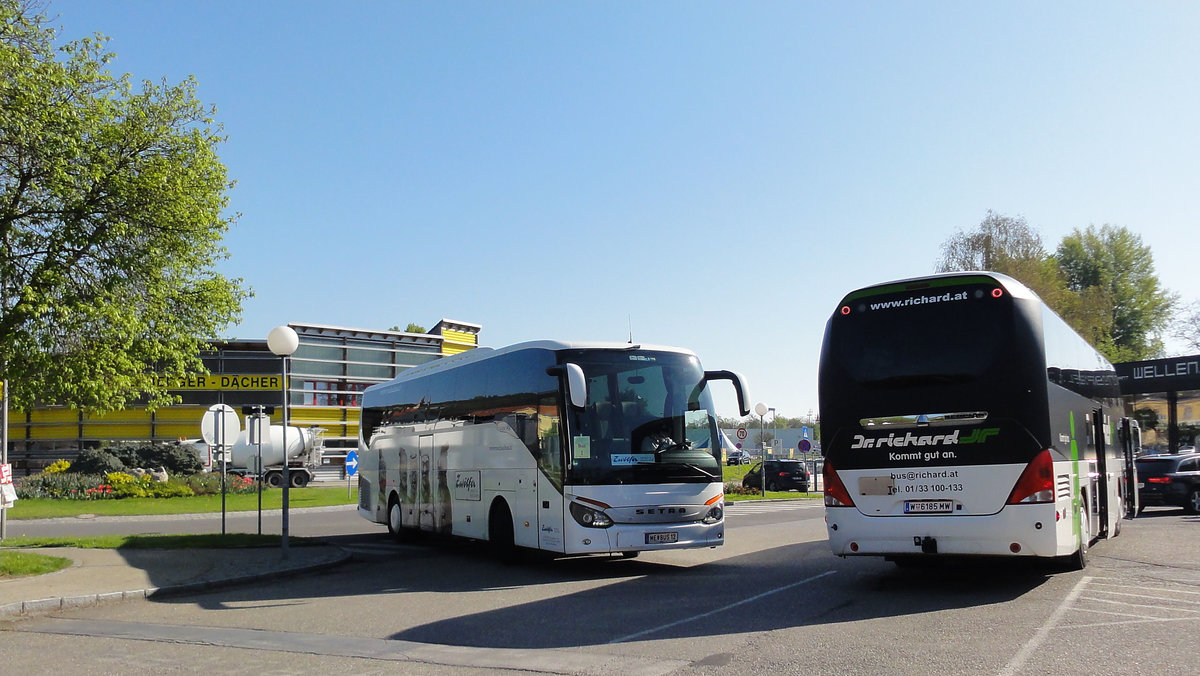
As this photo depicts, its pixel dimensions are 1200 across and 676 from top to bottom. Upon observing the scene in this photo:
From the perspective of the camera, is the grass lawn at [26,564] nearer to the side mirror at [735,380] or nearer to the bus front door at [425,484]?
the bus front door at [425,484]

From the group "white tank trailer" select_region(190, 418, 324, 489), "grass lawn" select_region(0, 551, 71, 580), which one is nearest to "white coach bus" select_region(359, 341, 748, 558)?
"grass lawn" select_region(0, 551, 71, 580)

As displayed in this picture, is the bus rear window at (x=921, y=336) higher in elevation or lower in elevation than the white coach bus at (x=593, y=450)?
higher

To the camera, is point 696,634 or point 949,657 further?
point 696,634

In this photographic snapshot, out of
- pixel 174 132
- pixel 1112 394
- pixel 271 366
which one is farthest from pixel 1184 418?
pixel 174 132

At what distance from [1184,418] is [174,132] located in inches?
2113

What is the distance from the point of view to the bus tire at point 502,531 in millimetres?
14680

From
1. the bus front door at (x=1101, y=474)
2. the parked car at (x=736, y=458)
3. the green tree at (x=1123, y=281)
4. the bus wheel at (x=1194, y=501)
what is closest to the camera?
the bus front door at (x=1101, y=474)

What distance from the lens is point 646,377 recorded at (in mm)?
13680

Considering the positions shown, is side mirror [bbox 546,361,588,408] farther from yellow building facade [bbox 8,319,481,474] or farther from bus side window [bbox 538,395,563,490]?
yellow building facade [bbox 8,319,481,474]

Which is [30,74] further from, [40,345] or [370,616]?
[370,616]

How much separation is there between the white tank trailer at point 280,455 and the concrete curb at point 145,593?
3485cm

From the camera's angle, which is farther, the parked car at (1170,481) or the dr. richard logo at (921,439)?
the parked car at (1170,481)

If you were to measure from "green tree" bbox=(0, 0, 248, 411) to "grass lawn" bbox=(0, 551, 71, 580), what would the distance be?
9.42 ft

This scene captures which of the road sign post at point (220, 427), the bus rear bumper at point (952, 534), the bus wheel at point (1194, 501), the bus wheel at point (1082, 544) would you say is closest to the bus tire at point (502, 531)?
the bus rear bumper at point (952, 534)
